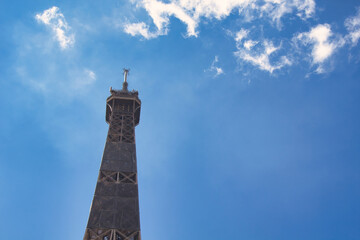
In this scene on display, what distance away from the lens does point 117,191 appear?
25.6 metres

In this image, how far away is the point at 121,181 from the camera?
87.1 ft

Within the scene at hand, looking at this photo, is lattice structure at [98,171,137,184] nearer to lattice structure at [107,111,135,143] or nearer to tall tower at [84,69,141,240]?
tall tower at [84,69,141,240]

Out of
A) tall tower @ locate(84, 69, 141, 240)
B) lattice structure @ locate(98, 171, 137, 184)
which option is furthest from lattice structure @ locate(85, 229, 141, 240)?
lattice structure @ locate(98, 171, 137, 184)

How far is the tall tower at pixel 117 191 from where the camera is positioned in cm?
2300

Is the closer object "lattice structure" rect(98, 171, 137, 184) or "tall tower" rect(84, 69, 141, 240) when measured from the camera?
"tall tower" rect(84, 69, 141, 240)

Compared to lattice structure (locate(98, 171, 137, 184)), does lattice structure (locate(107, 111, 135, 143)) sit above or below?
above

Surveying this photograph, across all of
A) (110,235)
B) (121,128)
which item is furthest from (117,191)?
(121,128)

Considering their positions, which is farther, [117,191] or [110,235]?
[117,191]

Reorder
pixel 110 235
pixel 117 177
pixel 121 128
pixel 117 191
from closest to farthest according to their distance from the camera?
pixel 110 235 < pixel 117 191 < pixel 117 177 < pixel 121 128

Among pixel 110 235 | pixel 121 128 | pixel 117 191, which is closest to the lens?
pixel 110 235

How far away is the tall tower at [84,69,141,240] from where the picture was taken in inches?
906

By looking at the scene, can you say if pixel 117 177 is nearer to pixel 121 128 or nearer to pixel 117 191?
pixel 117 191

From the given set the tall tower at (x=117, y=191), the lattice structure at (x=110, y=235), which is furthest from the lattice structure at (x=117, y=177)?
the lattice structure at (x=110, y=235)

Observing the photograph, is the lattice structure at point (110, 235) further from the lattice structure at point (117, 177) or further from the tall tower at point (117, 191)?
the lattice structure at point (117, 177)
